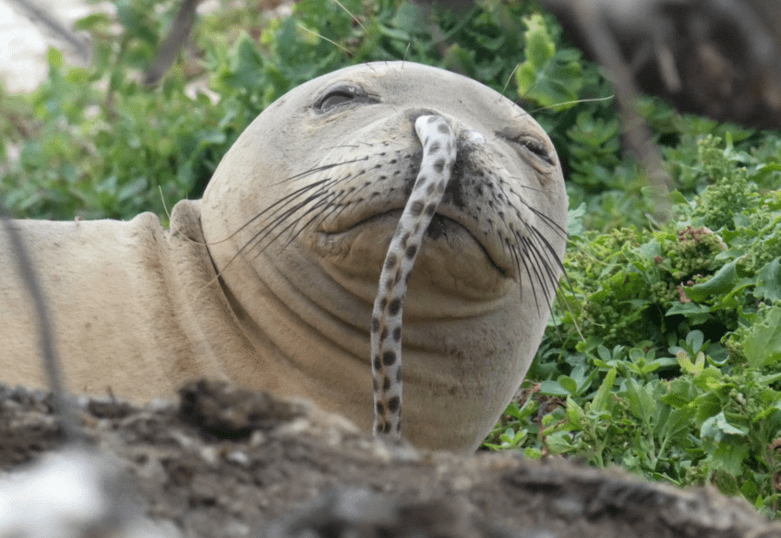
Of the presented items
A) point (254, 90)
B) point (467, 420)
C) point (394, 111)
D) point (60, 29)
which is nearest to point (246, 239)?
point (394, 111)

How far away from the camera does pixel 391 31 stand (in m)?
5.00

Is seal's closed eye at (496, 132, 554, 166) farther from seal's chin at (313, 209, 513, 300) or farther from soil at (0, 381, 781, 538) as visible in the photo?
soil at (0, 381, 781, 538)

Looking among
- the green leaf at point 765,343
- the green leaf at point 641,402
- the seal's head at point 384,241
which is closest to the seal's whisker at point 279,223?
the seal's head at point 384,241

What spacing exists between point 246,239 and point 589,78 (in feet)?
9.60

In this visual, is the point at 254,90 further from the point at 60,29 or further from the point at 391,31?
the point at 60,29

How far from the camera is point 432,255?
255cm

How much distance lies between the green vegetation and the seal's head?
0.86 feet

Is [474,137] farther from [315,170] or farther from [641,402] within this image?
[641,402]

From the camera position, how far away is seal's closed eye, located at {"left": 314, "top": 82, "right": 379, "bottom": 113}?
314 centimetres

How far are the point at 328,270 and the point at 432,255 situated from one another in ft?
1.17

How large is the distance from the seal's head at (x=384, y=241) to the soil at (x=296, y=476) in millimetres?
1150

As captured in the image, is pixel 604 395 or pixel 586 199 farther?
pixel 586 199

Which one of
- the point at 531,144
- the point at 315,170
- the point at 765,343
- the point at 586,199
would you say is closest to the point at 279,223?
the point at 315,170

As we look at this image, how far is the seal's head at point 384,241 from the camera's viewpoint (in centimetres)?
255
